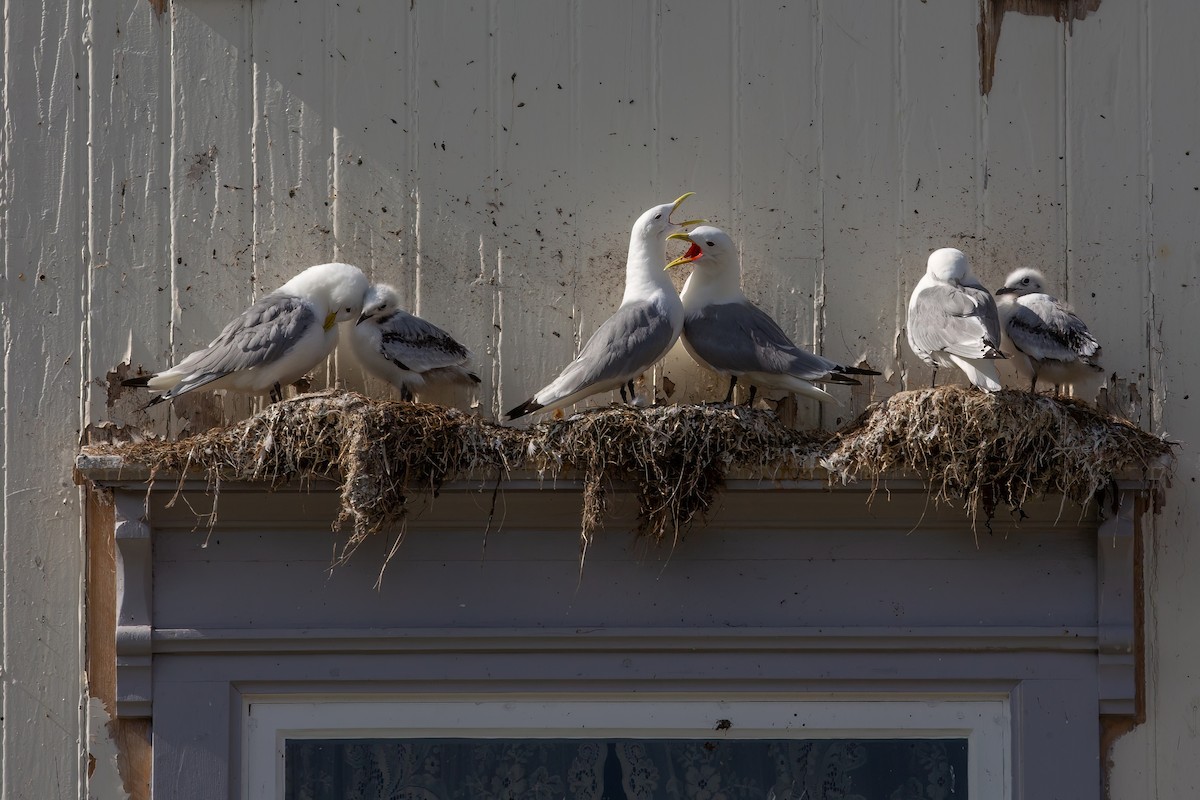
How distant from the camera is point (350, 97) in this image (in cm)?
424

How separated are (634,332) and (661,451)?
404mm

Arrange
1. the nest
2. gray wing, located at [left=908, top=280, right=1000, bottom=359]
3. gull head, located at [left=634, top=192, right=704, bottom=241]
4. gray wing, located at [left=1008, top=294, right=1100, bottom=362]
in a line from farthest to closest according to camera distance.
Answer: gull head, located at [left=634, top=192, right=704, bottom=241] → gray wing, located at [left=1008, top=294, right=1100, bottom=362] → gray wing, located at [left=908, top=280, right=1000, bottom=359] → the nest

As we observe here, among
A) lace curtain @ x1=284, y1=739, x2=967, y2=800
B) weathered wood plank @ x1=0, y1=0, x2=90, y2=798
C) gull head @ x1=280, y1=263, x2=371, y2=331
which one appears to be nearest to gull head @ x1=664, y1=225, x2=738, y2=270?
gull head @ x1=280, y1=263, x2=371, y2=331

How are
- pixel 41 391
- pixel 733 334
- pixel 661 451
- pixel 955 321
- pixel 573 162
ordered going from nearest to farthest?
pixel 661 451, pixel 955 321, pixel 733 334, pixel 41 391, pixel 573 162

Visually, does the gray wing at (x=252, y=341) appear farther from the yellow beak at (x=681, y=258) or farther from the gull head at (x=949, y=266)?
the gull head at (x=949, y=266)

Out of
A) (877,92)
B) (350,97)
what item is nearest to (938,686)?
(877,92)

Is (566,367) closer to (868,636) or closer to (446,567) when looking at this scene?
(446,567)

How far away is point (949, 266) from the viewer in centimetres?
405

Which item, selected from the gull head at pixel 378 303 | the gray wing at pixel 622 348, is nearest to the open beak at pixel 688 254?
the gray wing at pixel 622 348

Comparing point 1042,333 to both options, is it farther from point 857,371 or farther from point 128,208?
point 128,208

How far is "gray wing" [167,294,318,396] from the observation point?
12.8 feet

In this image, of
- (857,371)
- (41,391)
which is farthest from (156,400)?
(857,371)

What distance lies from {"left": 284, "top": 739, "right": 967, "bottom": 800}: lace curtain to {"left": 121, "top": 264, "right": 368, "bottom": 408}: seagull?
1.06 m

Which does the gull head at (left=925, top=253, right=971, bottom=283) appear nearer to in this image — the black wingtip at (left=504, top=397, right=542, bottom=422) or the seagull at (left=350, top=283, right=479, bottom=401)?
the black wingtip at (left=504, top=397, right=542, bottom=422)
